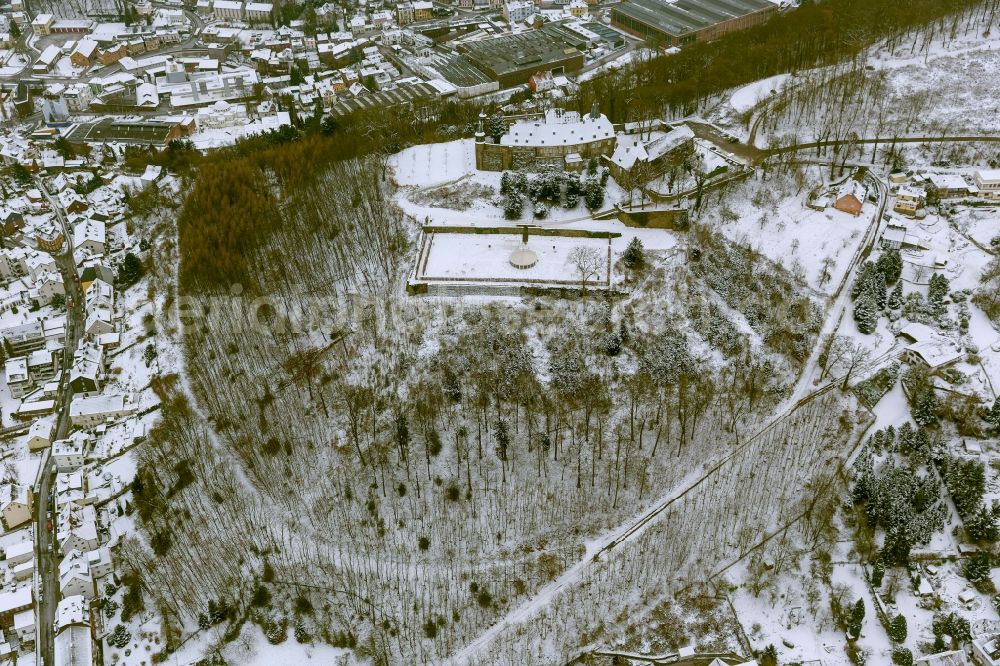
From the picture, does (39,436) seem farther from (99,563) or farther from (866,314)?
(866,314)

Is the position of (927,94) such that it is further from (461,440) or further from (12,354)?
(12,354)

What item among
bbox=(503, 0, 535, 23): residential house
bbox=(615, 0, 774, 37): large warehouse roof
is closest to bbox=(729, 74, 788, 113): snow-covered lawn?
bbox=(615, 0, 774, 37): large warehouse roof

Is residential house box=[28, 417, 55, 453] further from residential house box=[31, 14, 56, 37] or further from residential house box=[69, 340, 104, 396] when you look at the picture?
residential house box=[31, 14, 56, 37]

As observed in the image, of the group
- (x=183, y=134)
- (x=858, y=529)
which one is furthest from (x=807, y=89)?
(x=183, y=134)

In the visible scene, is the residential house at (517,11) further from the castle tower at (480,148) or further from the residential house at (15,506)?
the residential house at (15,506)

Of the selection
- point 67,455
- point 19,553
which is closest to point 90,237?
point 67,455

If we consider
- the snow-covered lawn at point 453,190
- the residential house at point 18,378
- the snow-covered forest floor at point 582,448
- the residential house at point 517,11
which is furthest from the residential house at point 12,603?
the residential house at point 517,11

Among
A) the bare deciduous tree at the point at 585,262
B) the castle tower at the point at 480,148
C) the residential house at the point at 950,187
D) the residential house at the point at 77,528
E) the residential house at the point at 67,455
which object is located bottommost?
the residential house at the point at 77,528
